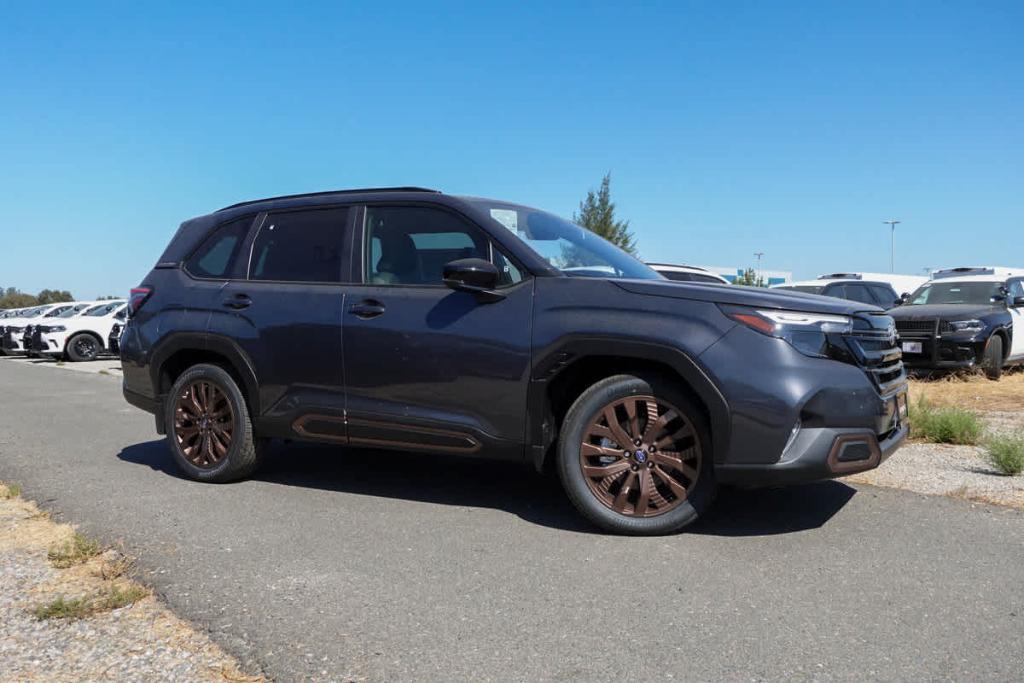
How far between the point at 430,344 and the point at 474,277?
0.49m

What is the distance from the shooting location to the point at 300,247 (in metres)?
5.54

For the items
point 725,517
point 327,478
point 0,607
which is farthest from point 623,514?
point 0,607

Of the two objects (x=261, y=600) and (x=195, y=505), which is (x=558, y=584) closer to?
(x=261, y=600)

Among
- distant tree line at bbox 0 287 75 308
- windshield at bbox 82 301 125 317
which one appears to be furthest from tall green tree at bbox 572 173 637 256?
distant tree line at bbox 0 287 75 308

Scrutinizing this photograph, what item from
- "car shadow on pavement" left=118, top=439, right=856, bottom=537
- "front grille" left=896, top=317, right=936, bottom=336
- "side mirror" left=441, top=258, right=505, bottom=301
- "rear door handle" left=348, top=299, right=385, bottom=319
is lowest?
"car shadow on pavement" left=118, top=439, right=856, bottom=537

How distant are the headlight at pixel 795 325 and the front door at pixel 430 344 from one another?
1160 mm

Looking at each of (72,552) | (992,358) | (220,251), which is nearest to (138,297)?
(220,251)

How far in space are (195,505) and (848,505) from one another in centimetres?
388

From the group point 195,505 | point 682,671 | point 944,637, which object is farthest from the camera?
point 195,505

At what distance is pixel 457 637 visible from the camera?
3098 millimetres

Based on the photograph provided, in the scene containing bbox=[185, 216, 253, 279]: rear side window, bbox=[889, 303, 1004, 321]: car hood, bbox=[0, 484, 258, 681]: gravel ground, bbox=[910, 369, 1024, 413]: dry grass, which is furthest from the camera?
bbox=[889, 303, 1004, 321]: car hood

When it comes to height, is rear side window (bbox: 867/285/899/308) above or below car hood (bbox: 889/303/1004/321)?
above

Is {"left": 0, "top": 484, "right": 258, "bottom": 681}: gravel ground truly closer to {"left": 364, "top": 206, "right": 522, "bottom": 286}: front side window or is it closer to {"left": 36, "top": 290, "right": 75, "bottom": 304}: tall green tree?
{"left": 364, "top": 206, "right": 522, "bottom": 286}: front side window

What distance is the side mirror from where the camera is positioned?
4.53 metres
